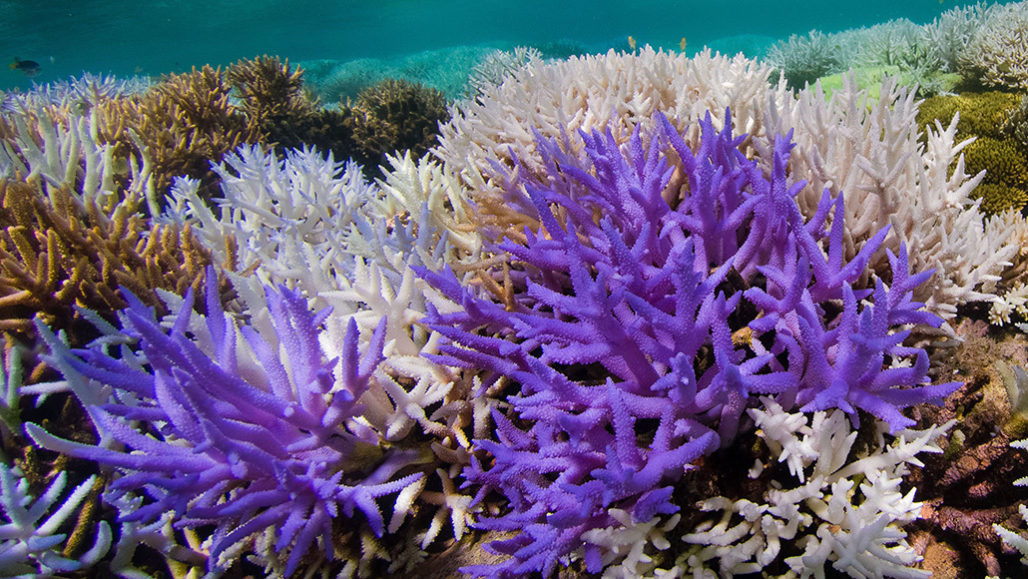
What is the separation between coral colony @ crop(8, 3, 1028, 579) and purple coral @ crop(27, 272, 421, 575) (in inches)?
0.4

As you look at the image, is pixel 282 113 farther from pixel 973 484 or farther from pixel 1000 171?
pixel 973 484

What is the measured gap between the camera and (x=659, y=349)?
149 cm

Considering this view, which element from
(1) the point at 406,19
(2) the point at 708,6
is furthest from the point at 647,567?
(2) the point at 708,6

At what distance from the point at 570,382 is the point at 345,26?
8227cm

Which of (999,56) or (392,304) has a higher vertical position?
(999,56)

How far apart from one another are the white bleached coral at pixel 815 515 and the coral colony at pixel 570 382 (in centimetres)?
1

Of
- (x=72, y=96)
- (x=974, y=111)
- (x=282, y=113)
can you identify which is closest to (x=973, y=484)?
(x=974, y=111)

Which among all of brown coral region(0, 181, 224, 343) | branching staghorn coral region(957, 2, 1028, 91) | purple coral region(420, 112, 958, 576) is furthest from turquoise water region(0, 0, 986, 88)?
brown coral region(0, 181, 224, 343)

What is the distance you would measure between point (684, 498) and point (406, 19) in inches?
3361

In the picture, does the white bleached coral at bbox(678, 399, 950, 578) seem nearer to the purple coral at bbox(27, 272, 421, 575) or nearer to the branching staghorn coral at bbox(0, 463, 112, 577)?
the purple coral at bbox(27, 272, 421, 575)

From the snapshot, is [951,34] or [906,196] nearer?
[906,196]

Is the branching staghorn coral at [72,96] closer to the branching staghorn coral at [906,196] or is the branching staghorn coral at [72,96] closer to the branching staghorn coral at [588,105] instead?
the branching staghorn coral at [588,105]

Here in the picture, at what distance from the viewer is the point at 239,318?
2779mm

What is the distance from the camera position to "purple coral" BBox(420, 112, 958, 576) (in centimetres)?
138
